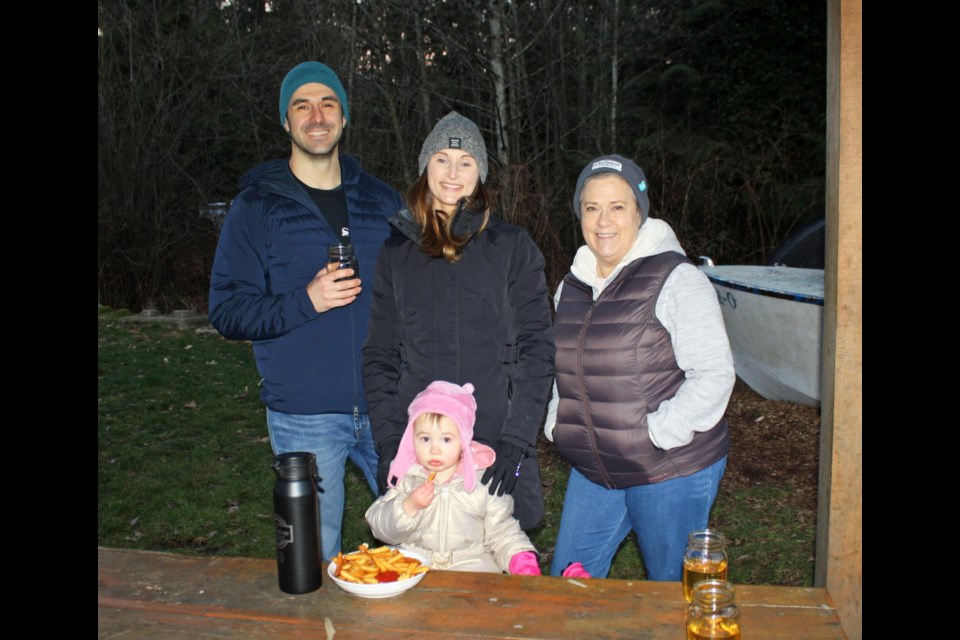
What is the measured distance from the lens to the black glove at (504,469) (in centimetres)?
268

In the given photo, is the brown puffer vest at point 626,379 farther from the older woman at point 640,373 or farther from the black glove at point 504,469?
the black glove at point 504,469

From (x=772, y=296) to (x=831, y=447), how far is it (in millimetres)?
5272

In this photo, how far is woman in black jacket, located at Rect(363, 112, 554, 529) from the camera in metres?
2.77

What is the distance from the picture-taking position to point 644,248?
107 inches

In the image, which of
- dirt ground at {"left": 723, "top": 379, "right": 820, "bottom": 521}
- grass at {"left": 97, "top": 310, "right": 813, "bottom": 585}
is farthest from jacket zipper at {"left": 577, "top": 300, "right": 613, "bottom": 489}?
dirt ground at {"left": 723, "top": 379, "right": 820, "bottom": 521}

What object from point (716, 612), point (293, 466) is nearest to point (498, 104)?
point (293, 466)

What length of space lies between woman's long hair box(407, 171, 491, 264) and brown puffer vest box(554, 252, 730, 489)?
1.42 feet

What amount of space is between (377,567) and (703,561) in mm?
783

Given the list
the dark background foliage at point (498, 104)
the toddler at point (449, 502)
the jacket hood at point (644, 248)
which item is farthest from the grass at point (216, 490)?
the dark background foliage at point (498, 104)

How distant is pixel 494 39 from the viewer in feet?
33.3

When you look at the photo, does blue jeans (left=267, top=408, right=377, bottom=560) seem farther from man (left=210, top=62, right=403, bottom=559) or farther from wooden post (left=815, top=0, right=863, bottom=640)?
wooden post (left=815, top=0, right=863, bottom=640)

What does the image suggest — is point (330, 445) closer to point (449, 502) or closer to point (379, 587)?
point (449, 502)
